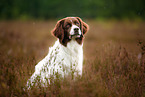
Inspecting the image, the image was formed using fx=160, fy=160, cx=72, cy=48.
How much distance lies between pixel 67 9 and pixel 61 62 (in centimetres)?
2339

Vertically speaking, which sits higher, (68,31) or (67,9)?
(67,9)

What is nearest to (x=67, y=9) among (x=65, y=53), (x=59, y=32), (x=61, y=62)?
(x=59, y=32)

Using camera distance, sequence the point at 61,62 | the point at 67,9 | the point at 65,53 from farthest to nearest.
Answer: the point at 67,9
the point at 65,53
the point at 61,62

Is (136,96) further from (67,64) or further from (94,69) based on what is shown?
(67,64)

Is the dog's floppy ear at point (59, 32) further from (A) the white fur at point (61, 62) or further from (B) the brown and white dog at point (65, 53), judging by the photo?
(A) the white fur at point (61, 62)

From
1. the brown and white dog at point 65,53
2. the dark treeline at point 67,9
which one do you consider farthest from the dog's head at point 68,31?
the dark treeline at point 67,9

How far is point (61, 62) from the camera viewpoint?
326 cm

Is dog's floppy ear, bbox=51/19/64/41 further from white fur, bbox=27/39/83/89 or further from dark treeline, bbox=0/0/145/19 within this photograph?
dark treeline, bbox=0/0/145/19

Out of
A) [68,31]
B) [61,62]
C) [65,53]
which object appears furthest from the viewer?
[68,31]

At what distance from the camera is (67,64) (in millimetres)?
3291

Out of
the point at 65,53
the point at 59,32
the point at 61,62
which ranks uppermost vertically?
the point at 59,32

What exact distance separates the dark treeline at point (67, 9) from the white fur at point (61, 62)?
668 inches

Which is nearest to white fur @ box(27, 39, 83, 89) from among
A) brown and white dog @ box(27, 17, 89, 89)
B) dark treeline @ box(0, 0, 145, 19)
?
brown and white dog @ box(27, 17, 89, 89)

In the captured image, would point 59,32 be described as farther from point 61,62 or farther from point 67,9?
point 67,9
